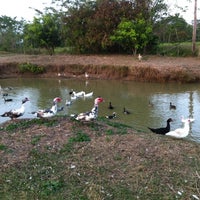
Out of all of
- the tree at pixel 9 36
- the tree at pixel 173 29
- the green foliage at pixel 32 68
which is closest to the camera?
the green foliage at pixel 32 68

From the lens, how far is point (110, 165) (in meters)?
6.97

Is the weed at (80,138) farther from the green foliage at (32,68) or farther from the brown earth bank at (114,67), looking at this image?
the green foliage at (32,68)

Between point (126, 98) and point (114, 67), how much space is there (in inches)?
277

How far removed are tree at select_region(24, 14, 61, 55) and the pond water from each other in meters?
7.41

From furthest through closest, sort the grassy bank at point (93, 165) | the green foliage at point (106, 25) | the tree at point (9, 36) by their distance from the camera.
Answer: the tree at point (9, 36)
the green foliage at point (106, 25)
the grassy bank at point (93, 165)

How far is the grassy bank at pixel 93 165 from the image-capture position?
6062 millimetres

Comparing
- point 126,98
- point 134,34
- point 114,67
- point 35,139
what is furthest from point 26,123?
point 134,34

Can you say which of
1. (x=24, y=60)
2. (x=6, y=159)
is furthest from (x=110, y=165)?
(x=24, y=60)

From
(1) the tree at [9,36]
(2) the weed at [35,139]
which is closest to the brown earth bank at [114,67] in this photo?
(1) the tree at [9,36]

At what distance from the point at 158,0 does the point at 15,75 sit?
1386cm

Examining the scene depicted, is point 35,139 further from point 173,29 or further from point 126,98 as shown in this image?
Answer: point 173,29

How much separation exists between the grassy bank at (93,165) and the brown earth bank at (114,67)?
14.0 meters

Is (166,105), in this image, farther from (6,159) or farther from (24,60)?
(24,60)

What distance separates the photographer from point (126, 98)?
17734 mm
